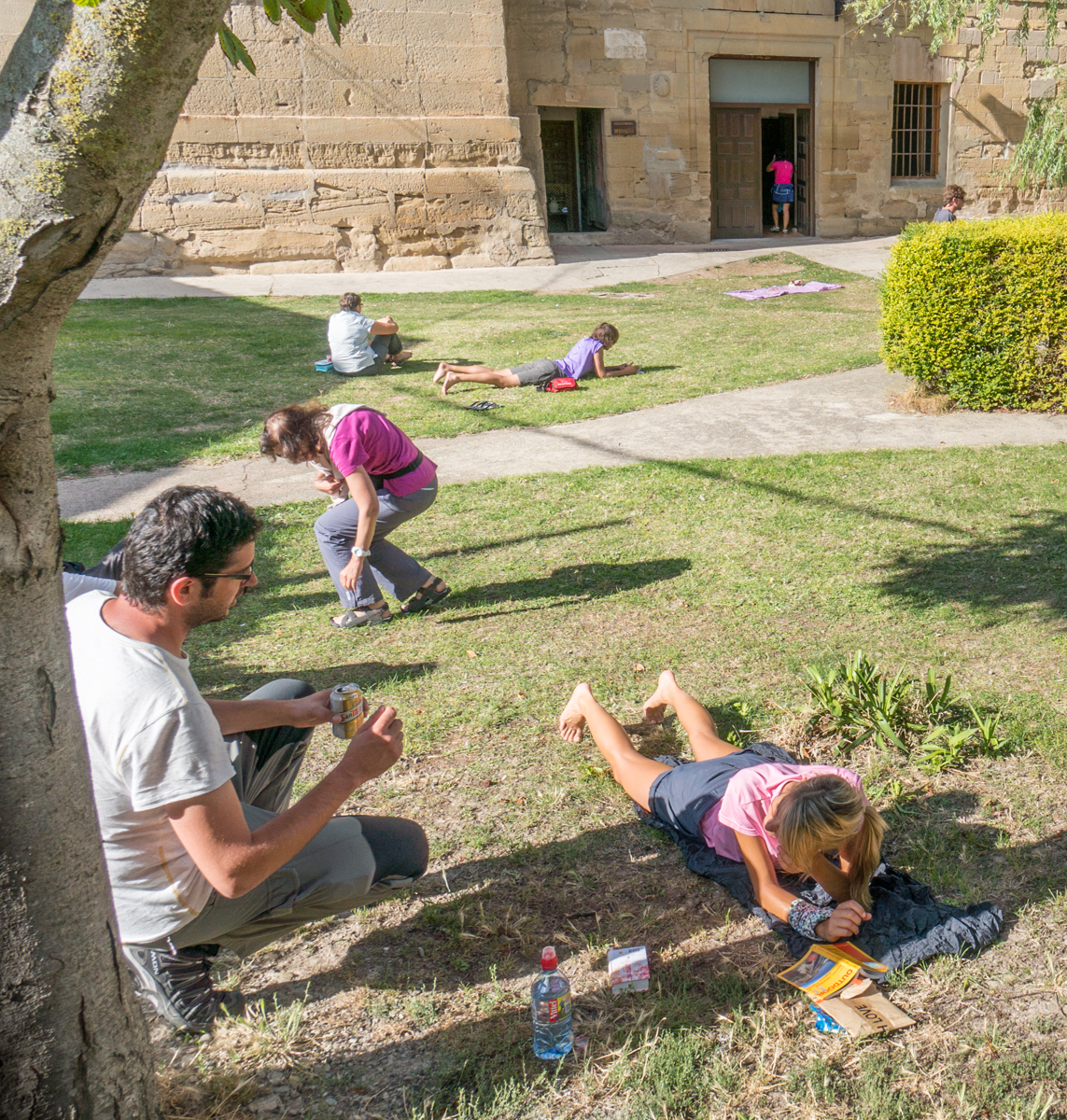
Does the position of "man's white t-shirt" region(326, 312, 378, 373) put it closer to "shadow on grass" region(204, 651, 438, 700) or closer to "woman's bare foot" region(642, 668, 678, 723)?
"shadow on grass" region(204, 651, 438, 700)

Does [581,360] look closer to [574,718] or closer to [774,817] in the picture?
[574,718]

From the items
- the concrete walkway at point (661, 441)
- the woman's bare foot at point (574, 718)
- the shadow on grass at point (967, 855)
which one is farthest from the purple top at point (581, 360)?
the shadow on grass at point (967, 855)

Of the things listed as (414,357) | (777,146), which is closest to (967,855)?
(414,357)

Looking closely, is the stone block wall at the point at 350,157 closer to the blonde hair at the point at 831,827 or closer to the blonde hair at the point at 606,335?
the blonde hair at the point at 606,335

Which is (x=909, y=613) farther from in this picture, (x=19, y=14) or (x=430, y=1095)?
(x=19, y=14)

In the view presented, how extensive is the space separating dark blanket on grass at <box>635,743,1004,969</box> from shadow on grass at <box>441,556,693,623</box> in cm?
240

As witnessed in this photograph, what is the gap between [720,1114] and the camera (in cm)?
246

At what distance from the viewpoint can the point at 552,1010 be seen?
8.61 feet

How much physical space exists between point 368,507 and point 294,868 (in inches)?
102

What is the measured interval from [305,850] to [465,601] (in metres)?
2.90

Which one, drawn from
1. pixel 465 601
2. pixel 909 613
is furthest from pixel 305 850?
pixel 909 613

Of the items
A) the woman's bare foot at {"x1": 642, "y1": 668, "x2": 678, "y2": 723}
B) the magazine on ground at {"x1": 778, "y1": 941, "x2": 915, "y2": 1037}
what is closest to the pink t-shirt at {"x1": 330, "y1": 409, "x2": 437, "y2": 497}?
the woman's bare foot at {"x1": 642, "y1": 668, "x2": 678, "y2": 723}

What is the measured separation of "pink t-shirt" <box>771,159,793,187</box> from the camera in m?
21.5

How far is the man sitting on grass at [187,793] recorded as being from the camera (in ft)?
7.48
